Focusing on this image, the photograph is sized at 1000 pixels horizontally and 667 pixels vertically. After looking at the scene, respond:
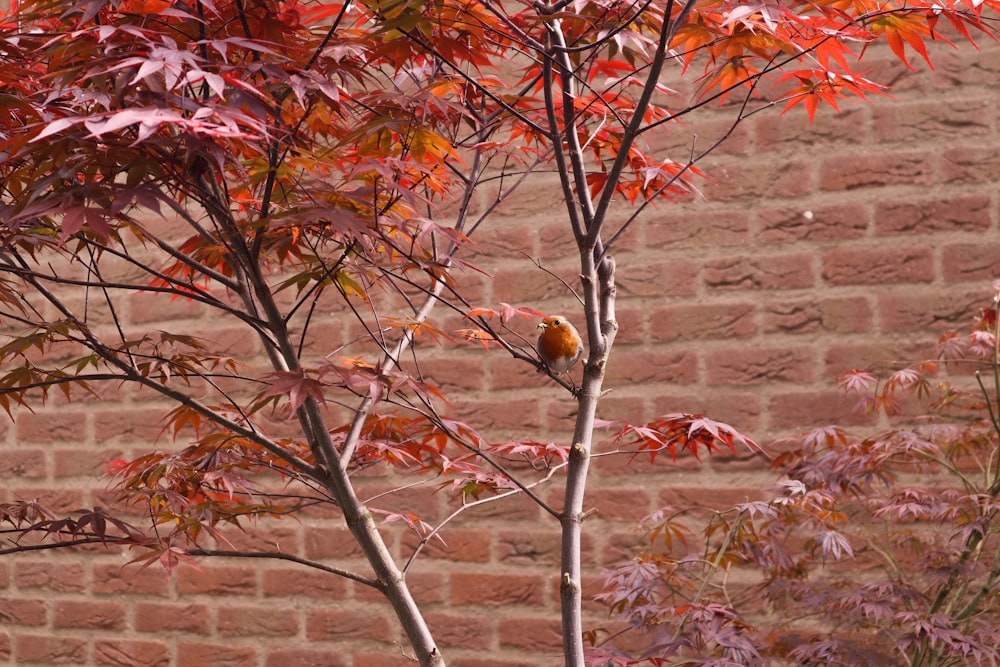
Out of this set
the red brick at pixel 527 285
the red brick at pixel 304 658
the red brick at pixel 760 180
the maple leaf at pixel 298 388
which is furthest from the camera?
the red brick at pixel 304 658

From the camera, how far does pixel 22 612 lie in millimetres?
2516

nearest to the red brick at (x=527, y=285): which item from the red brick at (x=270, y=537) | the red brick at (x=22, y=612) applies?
the red brick at (x=270, y=537)

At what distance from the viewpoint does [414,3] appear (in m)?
1.07

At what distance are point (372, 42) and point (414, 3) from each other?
0.21 metres

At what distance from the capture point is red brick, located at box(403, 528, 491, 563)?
2168mm

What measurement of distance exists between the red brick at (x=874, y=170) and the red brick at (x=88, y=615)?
191 centimetres

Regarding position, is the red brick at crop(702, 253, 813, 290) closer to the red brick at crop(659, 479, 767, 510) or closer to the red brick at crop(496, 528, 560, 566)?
the red brick at crop(659, 479, 767, 510)

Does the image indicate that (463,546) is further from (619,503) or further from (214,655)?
(214,655)

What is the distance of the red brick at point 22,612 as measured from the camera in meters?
2.50

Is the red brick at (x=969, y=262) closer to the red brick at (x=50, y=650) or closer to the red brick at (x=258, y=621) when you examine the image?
the red brick at (x=258, y=621)

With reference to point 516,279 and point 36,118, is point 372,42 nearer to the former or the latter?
point 36,118

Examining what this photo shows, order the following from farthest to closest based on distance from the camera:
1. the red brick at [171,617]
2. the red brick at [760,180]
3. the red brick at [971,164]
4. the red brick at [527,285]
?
the red brick at [171,617]
the red brick at [527,285]
the red brick at [760,180]
the red brick at [971,164]

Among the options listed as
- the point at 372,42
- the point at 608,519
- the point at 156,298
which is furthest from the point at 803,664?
the point at 156,298

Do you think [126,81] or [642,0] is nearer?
[126,81]
